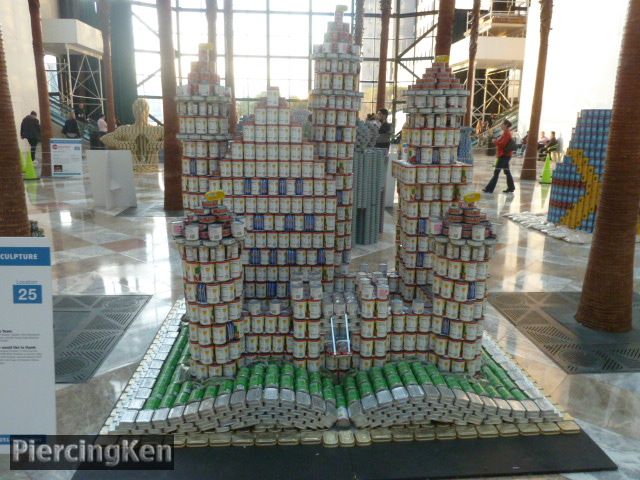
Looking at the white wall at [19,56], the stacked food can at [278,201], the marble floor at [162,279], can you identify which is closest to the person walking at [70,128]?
the white wall at [19,56]

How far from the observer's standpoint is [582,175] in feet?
42.2

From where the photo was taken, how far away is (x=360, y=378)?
5.59m

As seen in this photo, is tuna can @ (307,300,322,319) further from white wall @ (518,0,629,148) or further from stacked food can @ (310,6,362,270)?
white wall @ (518,0,629,148)

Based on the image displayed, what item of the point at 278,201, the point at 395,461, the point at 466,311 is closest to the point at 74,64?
the point at 278,201

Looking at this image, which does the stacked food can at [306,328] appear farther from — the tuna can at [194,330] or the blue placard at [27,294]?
the blue placard at [27,294]

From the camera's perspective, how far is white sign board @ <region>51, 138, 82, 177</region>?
66.1ft

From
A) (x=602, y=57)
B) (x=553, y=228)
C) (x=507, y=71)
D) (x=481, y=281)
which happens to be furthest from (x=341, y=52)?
(x=507, y=71)

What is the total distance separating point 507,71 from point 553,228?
30.7 m

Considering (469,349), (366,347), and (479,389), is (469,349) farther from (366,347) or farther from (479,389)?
(366,347)

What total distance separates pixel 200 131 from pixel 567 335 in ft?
18.4

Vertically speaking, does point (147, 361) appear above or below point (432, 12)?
below

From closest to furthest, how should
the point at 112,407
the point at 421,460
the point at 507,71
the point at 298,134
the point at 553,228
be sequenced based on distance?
the point at 421,460
the point at 112,407
the point at 298,134
the point at 553,228
the point at 507,71

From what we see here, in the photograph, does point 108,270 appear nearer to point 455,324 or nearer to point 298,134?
point 298,134

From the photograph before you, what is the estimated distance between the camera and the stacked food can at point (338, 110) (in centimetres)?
735
